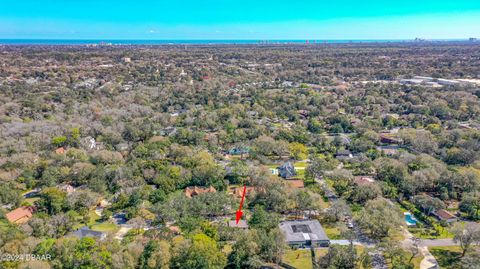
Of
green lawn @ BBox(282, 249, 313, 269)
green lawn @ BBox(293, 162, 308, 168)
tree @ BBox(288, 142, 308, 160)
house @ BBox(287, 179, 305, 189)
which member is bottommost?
green lawn @ BBox(282, 249, 313, 269)

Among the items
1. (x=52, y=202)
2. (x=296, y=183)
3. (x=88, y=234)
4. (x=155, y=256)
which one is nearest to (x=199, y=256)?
Answer: (x=155, y=256)

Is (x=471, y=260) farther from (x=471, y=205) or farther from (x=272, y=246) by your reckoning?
(x=272, y=246)

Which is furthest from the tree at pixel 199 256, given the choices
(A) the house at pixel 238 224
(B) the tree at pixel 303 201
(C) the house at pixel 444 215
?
(C) the house at pixel 444 215

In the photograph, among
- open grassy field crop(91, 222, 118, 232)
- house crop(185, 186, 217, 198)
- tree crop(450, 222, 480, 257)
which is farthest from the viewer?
house crop(185, 186, 217, 198)

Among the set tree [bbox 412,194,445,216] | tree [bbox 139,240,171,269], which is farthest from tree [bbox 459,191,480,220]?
tree [bbox 139,240,171,269]

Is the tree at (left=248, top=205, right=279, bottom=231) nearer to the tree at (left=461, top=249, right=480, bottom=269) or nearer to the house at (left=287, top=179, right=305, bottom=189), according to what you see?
the house at (left=287, top=179, right=305, bottom=189)

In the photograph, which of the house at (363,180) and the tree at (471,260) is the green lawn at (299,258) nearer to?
the tree at (471,260)

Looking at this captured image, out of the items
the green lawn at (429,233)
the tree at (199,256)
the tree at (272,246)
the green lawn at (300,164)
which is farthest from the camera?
the green lawn at (300,164)
